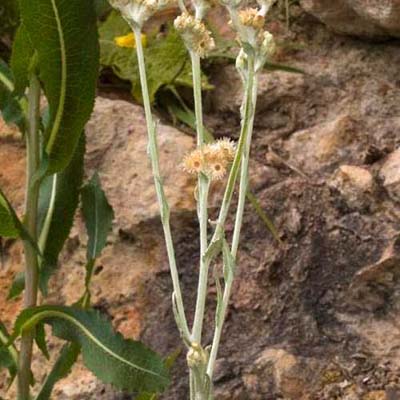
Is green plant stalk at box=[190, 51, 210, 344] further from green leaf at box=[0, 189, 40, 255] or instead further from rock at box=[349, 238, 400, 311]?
rock at box=[349, 238, 400, 311]

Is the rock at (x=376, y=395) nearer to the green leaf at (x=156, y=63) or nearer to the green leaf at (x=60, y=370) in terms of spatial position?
the green leaf at (x=60, y=370)

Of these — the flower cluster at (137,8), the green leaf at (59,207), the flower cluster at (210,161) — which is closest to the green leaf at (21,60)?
the green leaf at (59,207)

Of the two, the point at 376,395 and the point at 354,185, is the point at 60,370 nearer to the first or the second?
the point at 376,395

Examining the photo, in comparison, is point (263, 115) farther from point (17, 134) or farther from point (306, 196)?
point (17, 134)

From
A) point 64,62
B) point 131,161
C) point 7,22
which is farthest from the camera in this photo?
point 7,22

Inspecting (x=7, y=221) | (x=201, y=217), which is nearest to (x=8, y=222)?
(x=7, y=221)

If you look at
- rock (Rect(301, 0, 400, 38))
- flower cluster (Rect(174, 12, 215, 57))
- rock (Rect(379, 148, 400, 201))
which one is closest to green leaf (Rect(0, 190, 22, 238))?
flower cluster (Rect(174, 12, 215, 57))
